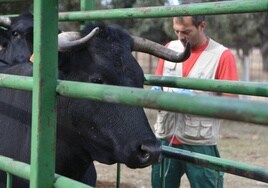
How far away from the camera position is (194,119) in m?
4.19

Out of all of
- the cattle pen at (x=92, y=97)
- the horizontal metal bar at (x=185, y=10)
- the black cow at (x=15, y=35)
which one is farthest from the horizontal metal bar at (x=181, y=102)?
the black cow at (x=15, y=35)

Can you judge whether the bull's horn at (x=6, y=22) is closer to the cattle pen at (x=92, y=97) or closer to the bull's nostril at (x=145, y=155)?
the cattle pen at (x=92, y=97)

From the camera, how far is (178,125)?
169 inches

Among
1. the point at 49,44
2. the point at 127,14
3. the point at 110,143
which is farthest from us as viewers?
the point at 127,14

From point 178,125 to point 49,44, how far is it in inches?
89.1

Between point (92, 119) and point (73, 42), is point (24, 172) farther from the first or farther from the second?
point (73, 42)

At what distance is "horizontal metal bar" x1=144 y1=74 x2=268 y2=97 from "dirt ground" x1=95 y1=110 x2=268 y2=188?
2.33 meters

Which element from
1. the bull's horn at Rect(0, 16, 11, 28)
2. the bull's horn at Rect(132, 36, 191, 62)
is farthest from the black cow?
the bull's horn at Rect(132, 36, 191, 62)

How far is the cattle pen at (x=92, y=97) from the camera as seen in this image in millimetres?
1541

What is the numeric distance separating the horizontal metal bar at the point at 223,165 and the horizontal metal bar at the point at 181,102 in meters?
1.32

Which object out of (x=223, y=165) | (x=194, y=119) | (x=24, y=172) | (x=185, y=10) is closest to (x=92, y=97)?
(x=24, y=172)

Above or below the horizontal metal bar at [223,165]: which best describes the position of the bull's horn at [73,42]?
above

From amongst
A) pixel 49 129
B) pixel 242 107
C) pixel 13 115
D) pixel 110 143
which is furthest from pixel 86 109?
pixel 242 107

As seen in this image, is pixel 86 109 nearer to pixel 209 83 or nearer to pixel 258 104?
pixel 209 83
